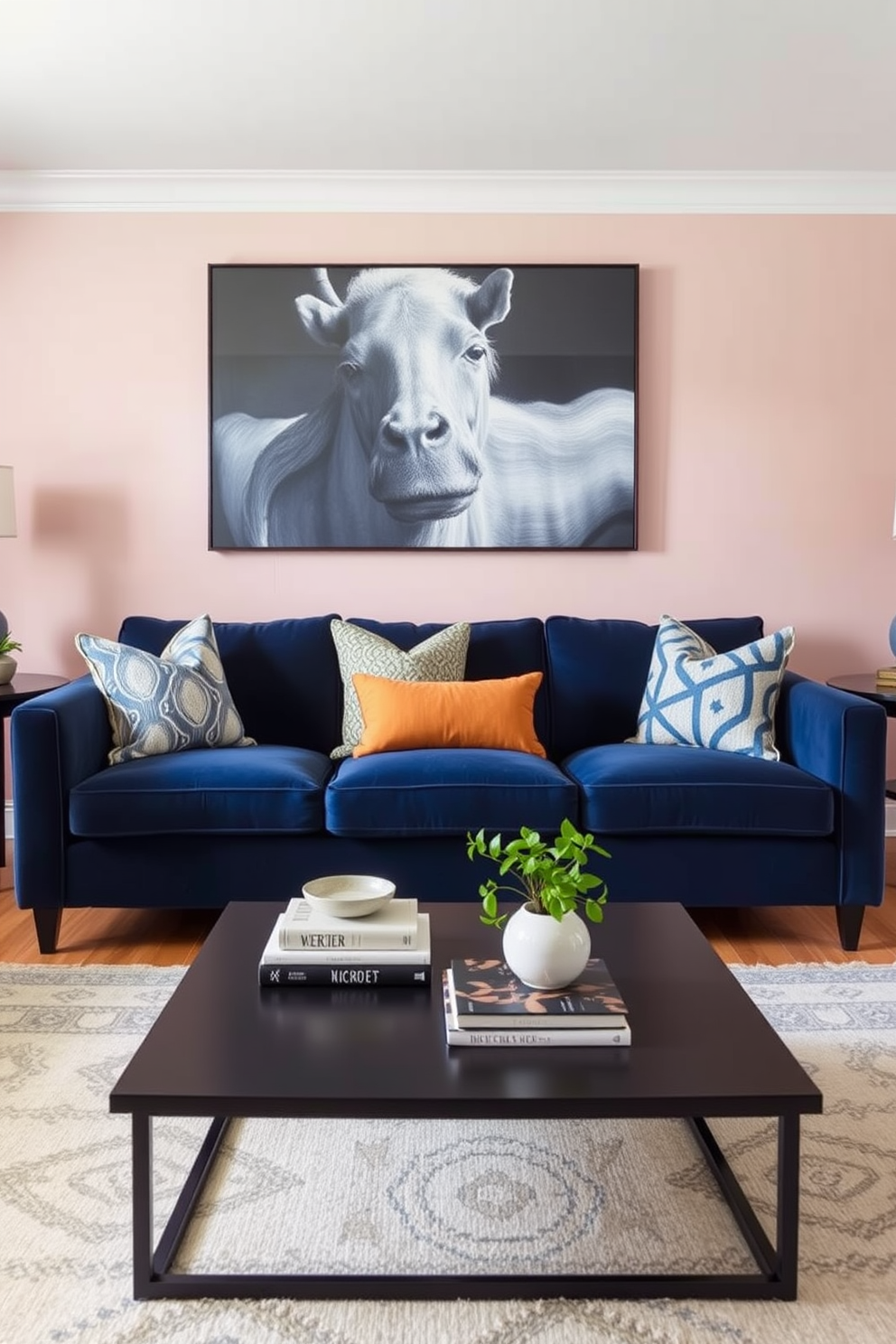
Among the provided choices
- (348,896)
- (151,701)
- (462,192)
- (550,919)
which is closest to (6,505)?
(151,701)

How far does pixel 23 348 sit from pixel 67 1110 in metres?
3.00

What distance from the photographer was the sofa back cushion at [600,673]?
12.1 feet

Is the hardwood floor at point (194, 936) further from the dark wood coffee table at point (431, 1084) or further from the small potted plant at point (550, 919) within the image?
the small potted plant at point (550, 919)

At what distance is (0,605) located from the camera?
421 centimetres

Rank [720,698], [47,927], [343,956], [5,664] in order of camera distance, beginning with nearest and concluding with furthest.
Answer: [343,956] → [47,927] → [720,698] → [5,664]

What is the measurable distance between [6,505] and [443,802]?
74.2 inches

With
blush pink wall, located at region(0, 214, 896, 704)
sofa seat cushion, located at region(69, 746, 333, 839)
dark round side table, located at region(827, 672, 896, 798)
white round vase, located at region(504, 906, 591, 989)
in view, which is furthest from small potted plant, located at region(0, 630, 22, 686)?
dark round side table, located at region(827, 672, 896, 798)

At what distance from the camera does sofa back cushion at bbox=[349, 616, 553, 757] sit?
12.2 feet

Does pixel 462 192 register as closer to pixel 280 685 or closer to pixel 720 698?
pixel 280 685

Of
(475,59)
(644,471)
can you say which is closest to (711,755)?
(644,471)

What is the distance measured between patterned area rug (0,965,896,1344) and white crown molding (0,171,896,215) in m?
3.11

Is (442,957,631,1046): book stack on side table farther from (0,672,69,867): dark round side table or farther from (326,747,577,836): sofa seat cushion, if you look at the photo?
(0,672,69,867): dark round side table

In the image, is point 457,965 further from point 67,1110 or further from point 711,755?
point 711,755

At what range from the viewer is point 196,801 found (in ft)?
9.93
